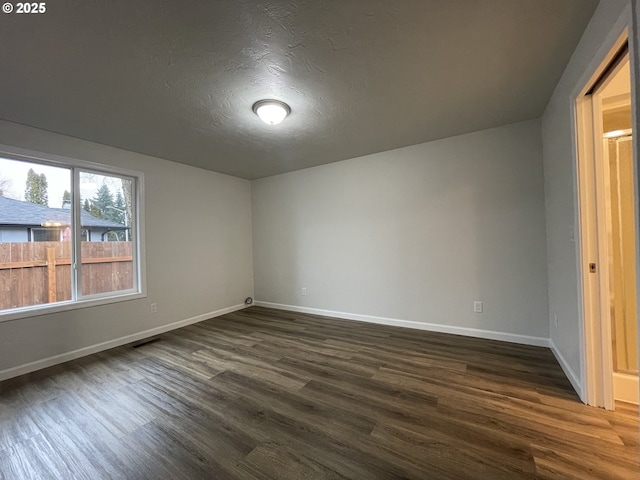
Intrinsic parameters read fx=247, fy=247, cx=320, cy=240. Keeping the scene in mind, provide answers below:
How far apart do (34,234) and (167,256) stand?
1.34 metres

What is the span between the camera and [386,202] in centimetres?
355

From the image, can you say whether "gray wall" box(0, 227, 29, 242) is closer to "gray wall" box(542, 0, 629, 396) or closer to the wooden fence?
the wooden fence

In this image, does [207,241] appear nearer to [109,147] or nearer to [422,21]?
[109,147]

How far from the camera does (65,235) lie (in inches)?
112

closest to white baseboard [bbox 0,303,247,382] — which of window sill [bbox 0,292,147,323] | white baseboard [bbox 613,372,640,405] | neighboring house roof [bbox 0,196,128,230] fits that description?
window sill [bbox 0,292,147,323]

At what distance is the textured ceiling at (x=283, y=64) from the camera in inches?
53.1

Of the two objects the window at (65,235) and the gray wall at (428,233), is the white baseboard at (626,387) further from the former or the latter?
the window at (65,235)

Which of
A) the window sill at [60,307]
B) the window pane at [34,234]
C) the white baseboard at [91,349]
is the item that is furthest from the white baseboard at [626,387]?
the window pane at [34,234]

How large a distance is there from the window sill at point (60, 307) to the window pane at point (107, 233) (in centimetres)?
15

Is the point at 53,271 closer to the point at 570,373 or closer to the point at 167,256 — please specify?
the point at 167,256

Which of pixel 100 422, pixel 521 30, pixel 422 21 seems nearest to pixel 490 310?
pixel 521 30

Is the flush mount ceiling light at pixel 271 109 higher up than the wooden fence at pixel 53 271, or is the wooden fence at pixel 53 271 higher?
the flush mount ceiling light at pixel 271 109

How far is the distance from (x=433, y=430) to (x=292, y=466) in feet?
2.95

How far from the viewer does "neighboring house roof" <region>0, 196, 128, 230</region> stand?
97.2 inches
